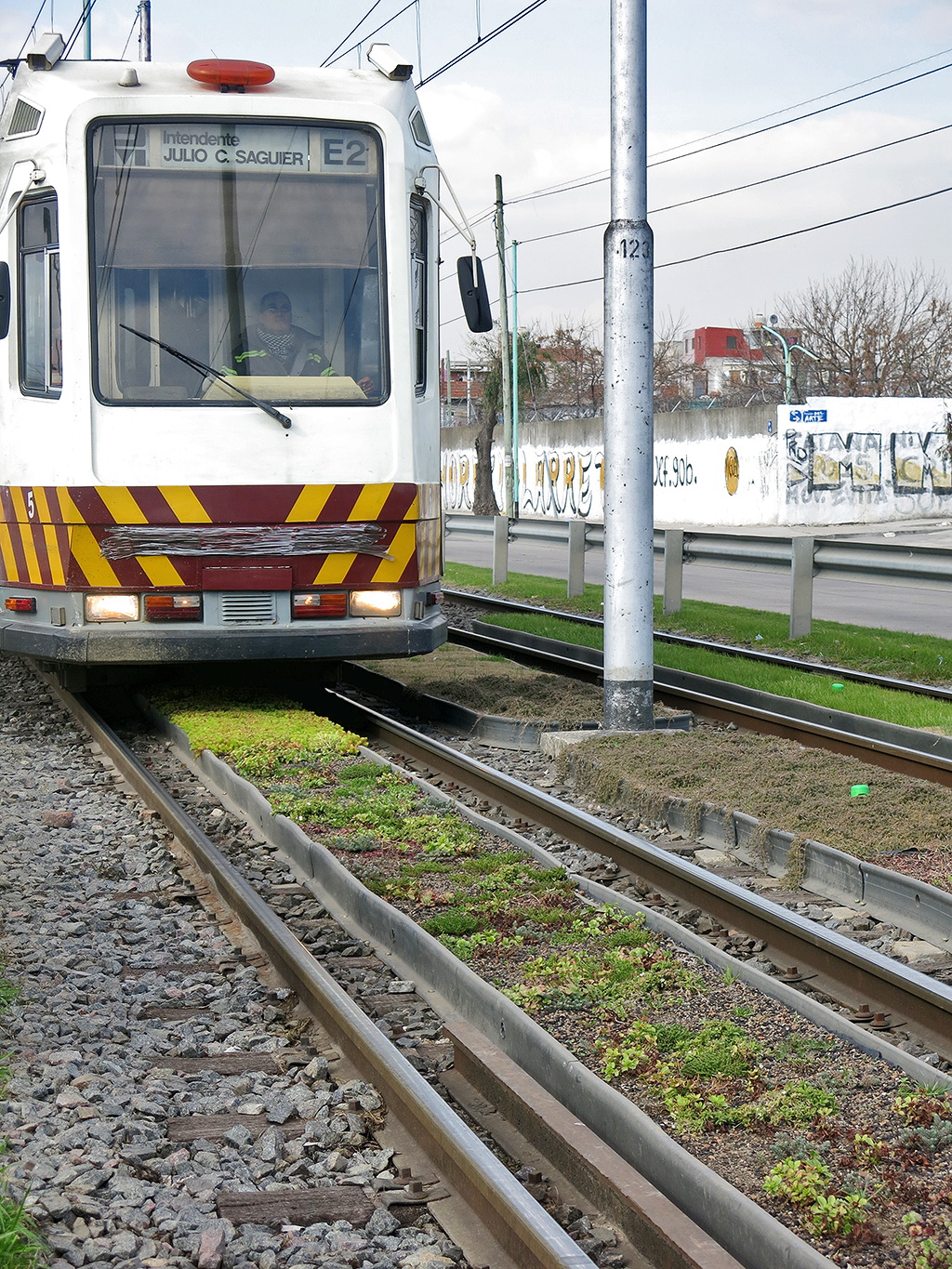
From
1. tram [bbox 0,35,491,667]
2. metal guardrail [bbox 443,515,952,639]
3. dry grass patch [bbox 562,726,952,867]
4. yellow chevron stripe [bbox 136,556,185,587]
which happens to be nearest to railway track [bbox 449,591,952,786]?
dry grass patch [bbox 562,726,952,867]

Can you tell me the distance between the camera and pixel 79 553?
8.43 m

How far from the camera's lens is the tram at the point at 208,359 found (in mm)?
8461

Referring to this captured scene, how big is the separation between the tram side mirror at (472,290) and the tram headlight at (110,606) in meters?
2.65

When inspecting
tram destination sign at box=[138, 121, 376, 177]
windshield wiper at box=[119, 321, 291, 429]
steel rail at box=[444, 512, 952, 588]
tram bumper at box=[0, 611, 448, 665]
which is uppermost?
tram destination sign at box=[138, 121, 376, 177]

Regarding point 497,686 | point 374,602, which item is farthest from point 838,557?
point 374,602

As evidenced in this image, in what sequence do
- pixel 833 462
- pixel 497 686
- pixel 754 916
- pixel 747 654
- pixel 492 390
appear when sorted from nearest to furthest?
pixel 754 916 < pixel 497 686 < pixel 747 654 < pixel 833 462 < pixel 492 390

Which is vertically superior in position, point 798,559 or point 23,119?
point 23,119

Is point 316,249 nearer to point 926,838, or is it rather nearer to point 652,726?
point 652,726

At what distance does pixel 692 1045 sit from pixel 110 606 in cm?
547

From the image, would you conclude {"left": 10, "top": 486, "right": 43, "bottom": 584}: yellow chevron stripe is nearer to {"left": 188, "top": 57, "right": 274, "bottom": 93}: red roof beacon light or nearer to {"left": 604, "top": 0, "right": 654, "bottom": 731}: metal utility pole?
{"left": 188, "top": 57, "right": 274, "bottom": 93}: red roof beacon light

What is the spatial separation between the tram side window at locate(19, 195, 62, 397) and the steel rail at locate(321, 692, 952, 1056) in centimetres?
336

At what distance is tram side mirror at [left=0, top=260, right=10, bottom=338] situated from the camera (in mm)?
8852

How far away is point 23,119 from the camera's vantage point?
868cm

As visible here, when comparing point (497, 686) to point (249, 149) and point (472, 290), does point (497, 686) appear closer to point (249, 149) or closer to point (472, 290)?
point (472, 290)
